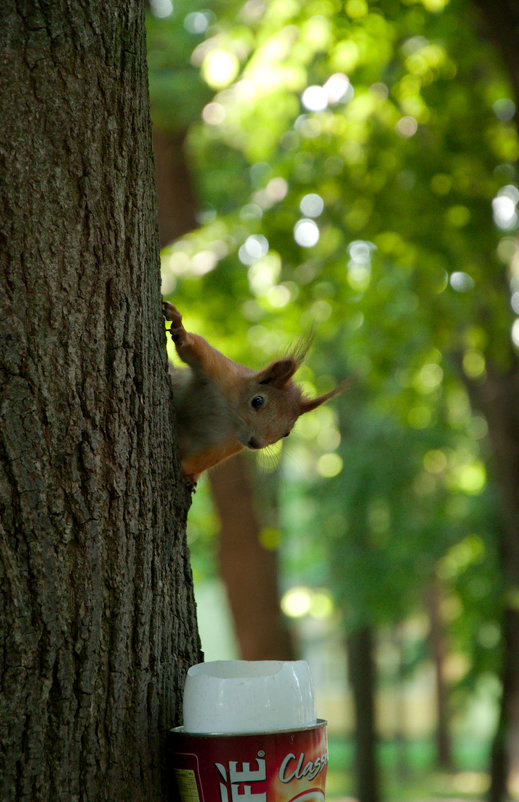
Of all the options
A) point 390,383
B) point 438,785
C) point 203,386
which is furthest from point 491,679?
point 203,386

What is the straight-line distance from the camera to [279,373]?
10.1ft

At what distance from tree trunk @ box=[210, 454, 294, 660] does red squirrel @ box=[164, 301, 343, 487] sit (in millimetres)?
4739

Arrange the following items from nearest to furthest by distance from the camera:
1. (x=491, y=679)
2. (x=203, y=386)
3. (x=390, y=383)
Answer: (x=203, y=386) → (x=390, y=383) → (x=491, y=679)

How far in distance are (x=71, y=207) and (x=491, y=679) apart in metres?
12.2

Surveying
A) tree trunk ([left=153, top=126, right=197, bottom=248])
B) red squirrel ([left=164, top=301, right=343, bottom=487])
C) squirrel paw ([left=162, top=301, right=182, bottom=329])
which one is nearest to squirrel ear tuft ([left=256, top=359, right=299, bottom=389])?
red squirrel ([left=164, top=301, right=343, bottom=487])

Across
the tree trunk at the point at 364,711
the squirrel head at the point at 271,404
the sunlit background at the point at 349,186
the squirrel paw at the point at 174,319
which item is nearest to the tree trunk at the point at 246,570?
the sunlit background at the point at 349,186

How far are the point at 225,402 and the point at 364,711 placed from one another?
12633 millimetres

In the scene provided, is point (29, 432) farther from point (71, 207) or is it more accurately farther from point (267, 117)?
point (267, 117)

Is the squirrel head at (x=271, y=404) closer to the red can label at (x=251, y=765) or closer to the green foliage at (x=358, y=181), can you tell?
the red can label at (x=251, y=765)

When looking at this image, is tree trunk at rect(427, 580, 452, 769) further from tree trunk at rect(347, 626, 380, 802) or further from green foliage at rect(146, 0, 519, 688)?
green foliage at rect(146, 0, 519, 688)

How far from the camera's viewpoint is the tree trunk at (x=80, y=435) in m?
1.69

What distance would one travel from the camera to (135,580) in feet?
→ 6.18

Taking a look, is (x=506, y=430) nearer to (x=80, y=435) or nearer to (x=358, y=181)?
(x=358, y=181)

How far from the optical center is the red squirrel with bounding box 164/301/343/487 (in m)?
2.79
